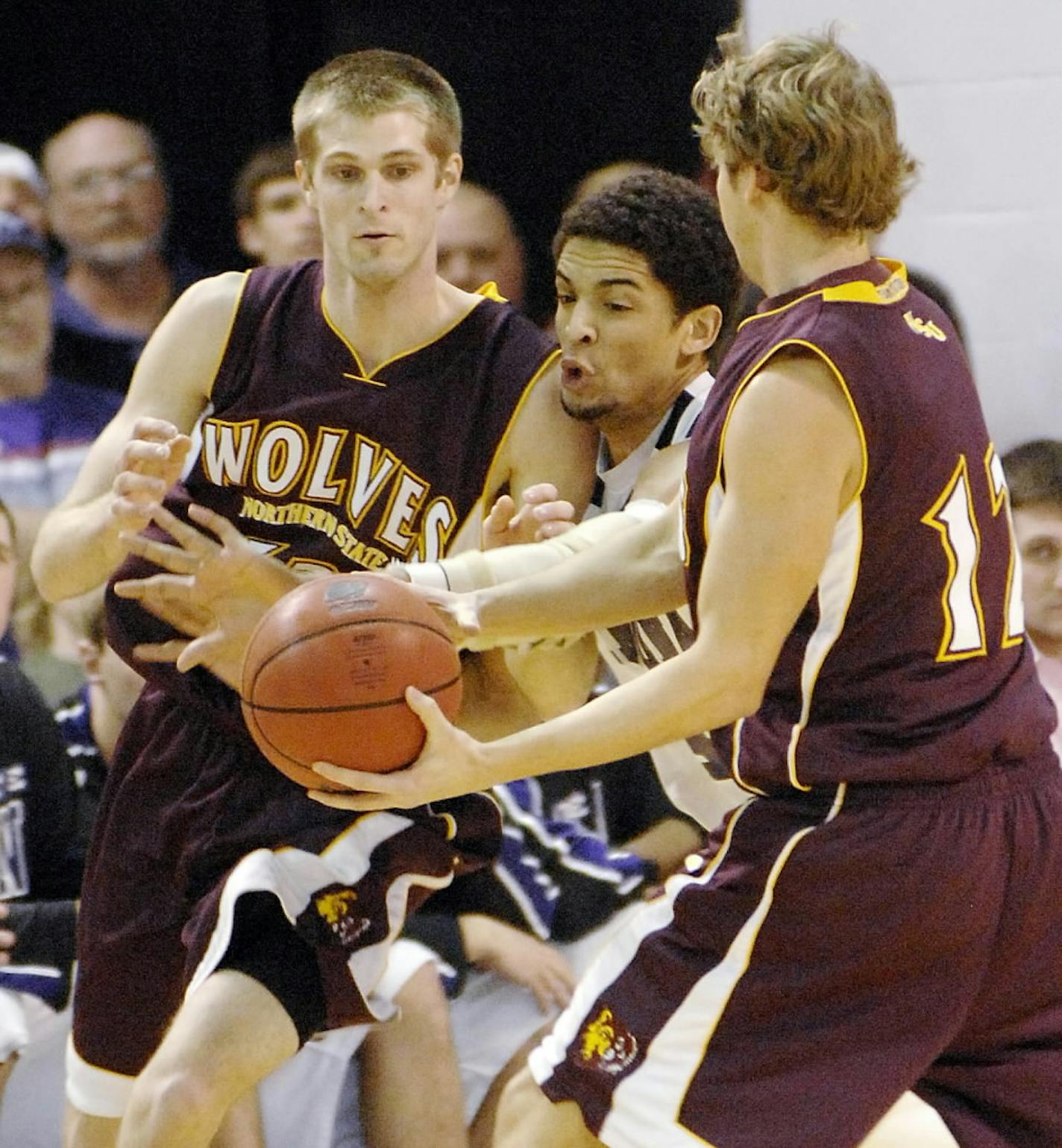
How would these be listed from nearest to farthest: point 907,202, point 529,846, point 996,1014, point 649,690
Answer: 1. point 649,690
2. point 996,1014
3. point 529,846
4. point 907,202

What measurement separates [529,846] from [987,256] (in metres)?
1.71

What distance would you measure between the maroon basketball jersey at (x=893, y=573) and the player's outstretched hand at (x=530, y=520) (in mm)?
A: 500

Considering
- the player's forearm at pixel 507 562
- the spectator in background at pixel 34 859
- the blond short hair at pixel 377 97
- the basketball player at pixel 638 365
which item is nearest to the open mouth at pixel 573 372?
the basketball player at pixel 638 365

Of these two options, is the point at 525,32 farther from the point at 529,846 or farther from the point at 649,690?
the point at 649,690

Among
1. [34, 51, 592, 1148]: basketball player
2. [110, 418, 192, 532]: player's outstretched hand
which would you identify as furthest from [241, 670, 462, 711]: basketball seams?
[34, 51, 592, 1148]: basketball player

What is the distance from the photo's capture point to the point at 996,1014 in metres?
2.39

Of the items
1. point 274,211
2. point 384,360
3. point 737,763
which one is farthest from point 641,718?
point 274,211

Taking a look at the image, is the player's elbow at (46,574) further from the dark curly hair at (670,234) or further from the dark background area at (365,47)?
the dark background area at (365,47)

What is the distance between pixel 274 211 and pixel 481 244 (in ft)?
1.62

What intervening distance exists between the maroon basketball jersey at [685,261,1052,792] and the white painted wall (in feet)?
6.59

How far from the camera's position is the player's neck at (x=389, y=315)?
11.0 feet

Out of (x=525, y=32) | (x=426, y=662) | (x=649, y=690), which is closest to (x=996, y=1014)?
(x=649, y=690)

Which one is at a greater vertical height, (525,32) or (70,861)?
(525,32)

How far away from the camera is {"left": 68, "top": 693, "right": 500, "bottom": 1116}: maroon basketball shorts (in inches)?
124
